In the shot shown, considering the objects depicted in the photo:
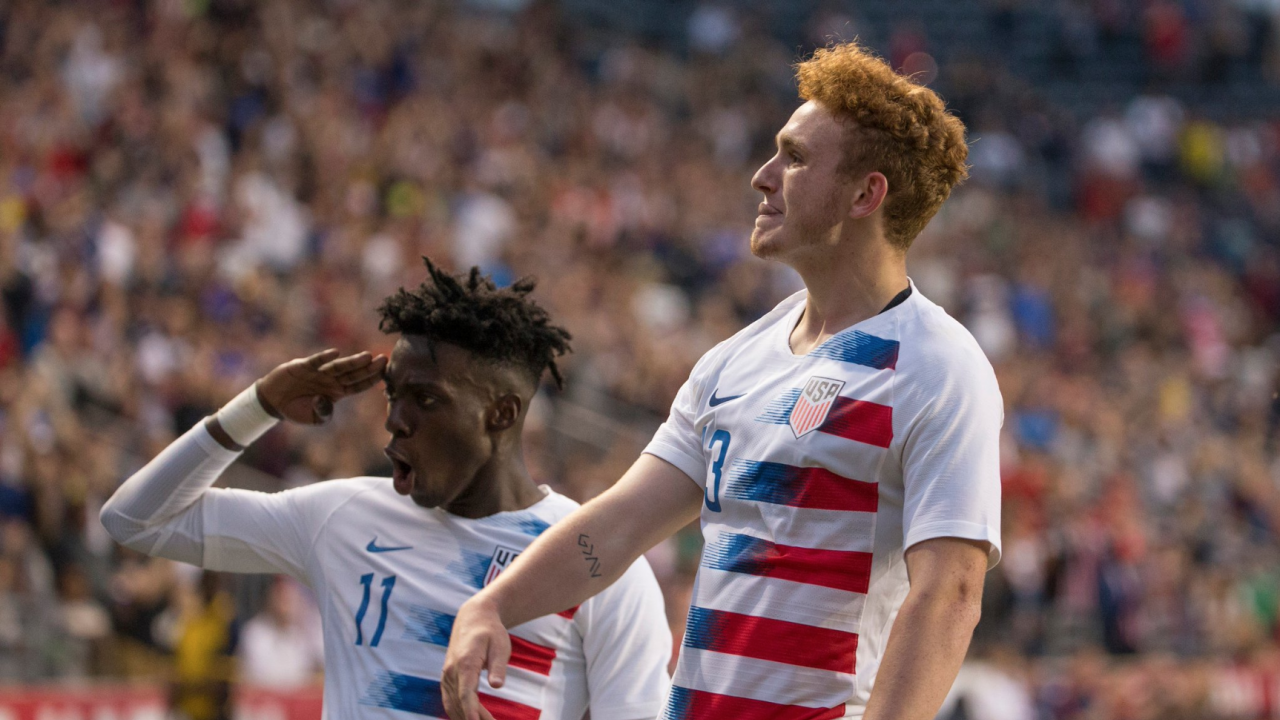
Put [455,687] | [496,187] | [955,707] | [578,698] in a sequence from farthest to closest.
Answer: [496,187]
[955,707]
[578,698]
[455,687]

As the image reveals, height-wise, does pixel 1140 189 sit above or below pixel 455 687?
above

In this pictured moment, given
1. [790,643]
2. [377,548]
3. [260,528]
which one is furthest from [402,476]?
[790,643]

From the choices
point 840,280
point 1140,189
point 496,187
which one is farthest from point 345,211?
point 1140,189

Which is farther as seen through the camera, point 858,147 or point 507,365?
point 507,365

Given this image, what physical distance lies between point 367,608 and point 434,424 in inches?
19.0

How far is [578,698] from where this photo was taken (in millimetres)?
3924

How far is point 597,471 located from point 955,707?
10.3 feet

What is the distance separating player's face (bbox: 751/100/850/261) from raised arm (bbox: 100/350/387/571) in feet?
4.31

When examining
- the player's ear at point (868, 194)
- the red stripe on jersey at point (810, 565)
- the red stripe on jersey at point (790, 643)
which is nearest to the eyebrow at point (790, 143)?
the player's ear at point (868, 194)

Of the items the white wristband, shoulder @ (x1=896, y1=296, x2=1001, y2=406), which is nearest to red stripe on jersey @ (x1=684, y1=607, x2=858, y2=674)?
shoulder @ (x1=896, y1=296, x2=1001, y2=406)

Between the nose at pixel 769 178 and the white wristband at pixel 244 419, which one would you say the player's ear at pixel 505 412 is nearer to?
the white wristband at pixel 244 419

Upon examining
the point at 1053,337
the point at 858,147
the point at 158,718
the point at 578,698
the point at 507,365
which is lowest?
the point at 158,718

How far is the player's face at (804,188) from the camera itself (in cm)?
307

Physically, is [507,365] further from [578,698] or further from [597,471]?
[597,471]
